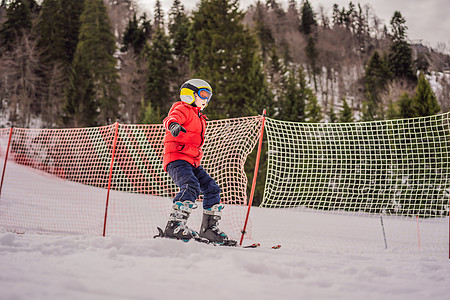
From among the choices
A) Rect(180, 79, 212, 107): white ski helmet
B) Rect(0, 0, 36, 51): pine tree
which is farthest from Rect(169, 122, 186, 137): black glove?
Rect(0, 0, 36, 51): pine tree

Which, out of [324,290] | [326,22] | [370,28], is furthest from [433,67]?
[324,290]

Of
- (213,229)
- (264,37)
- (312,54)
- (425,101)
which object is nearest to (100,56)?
(264,37)

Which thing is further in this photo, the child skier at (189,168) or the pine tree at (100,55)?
the pine tree at (100,55)

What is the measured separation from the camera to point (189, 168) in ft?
11.3

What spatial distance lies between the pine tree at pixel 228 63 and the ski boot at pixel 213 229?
12450 mm

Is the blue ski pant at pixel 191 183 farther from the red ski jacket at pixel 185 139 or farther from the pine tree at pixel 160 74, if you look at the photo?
the pine tree at pixel 160 74

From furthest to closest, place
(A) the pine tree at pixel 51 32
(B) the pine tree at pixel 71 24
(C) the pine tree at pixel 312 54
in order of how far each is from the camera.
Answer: (C) the pine tree at pixel 312 54 → (B) the pine tree at pixel 71 24 → (A) the pine tree at pixel 51 32

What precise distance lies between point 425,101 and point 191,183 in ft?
43.3

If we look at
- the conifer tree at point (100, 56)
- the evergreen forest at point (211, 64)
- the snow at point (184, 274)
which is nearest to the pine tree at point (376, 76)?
the evergreen forest at point (211, 64)

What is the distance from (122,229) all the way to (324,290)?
447 cm

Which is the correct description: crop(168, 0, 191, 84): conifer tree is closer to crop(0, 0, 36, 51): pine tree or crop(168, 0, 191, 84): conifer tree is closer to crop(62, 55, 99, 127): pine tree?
crop(62, 55, 99, 127): pine tree

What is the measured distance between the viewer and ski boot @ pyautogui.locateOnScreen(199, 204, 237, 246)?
337 centimetres

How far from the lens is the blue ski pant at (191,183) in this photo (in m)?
3.24

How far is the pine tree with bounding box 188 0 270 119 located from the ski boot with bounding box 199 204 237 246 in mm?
12450
